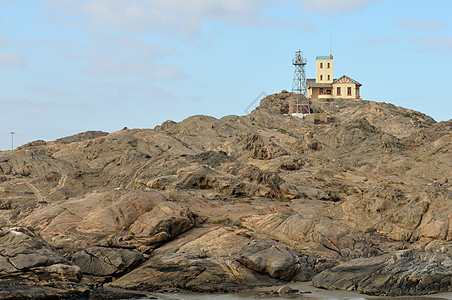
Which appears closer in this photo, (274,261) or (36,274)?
(36,274)

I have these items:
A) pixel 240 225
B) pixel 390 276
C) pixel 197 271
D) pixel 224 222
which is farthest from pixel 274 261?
pixel 224 222

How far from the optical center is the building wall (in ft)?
481

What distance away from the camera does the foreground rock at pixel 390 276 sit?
87.2 feet

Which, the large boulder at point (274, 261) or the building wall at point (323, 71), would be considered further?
the building wall at point (323, 71)

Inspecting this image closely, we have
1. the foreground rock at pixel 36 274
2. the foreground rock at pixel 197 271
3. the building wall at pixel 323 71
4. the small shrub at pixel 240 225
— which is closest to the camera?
the foreground rock at pixel 36 274

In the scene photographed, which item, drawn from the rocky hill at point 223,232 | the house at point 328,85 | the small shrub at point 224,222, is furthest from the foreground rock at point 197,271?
the house at point 328,85

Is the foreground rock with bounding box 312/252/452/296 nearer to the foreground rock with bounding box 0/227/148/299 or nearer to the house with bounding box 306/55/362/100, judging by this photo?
the foreground rock with bounding box 0/227/148/299

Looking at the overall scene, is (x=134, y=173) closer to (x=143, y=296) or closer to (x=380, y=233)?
(x=380, y=233)

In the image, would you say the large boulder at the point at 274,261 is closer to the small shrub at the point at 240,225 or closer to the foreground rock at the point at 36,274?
the small shrub at the point at 240,225

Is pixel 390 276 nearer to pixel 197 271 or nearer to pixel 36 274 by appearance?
pixel 197 271

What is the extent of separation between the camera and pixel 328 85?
479 feet

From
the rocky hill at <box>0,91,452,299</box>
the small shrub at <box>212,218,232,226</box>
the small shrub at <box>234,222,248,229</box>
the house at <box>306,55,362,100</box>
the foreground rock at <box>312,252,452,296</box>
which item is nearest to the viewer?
the foreground rock at <box>312,252,452,296</box>

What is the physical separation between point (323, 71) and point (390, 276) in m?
123

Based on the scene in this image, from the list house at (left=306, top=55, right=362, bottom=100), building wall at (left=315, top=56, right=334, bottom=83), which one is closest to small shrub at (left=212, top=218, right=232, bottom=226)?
house at (left=306, top=55, right=362, bottom=100)
